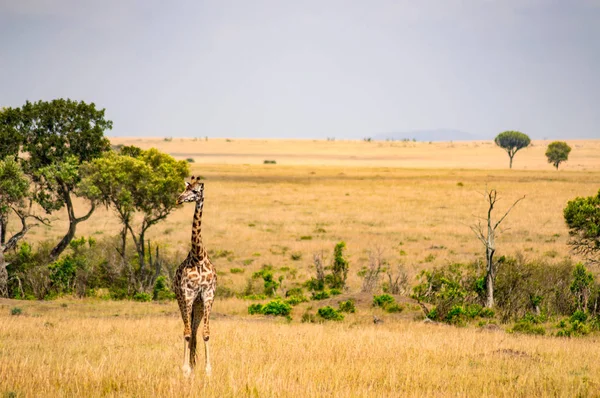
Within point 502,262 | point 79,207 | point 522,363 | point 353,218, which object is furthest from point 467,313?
point 79,207

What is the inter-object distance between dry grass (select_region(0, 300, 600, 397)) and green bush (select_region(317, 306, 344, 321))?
95cm

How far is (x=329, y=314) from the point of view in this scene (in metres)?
22.7

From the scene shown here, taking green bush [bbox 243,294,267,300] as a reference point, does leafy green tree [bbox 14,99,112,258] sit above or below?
above

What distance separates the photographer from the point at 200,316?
12047 mm

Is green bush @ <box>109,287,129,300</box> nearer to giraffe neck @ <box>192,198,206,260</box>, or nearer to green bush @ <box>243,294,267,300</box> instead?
green bush @ <box>243,294,267,300</box>

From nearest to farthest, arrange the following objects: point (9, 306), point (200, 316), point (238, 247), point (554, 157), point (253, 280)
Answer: point (200, 316) → point (9, 306) → point (253, 280) → point (238, 247) → point (554, 157)

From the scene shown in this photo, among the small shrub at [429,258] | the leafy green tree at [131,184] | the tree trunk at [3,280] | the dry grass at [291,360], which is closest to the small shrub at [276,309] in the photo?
the dry grass at [291,360]

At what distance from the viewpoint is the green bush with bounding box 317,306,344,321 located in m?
22.5

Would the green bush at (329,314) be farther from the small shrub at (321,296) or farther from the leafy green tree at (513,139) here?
the leafy green tree at (513,139)

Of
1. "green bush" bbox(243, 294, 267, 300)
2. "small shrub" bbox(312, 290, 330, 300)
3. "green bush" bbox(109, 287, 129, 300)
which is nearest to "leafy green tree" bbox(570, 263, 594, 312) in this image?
"small shrub" bbox(312, 290, 330, 300)

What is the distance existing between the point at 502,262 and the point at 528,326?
24.6 feet

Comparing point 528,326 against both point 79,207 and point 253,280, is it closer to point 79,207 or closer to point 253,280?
point 253,280

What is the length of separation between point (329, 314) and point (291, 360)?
1019 centimetres

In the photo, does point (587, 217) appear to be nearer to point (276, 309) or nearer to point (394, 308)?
point (394, 308)
